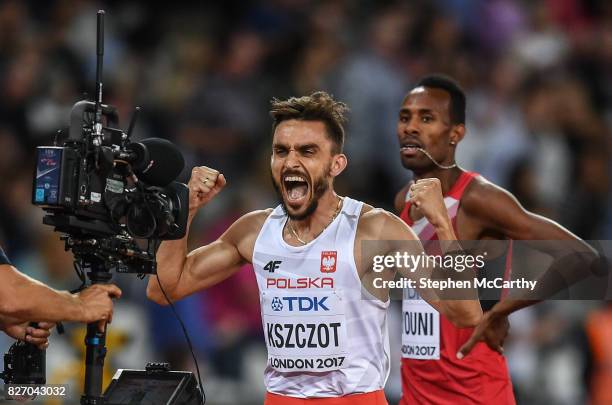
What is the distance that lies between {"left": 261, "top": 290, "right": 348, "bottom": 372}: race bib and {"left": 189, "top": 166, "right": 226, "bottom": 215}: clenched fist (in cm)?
68

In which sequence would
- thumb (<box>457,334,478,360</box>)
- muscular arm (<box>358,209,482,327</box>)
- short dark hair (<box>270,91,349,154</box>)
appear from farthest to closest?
1. thumb (<box>457,334,478,360</box>)
2. short dark hair (<box>270,91,349,154</box>)
3. muscular arm (<box>358,209,482,327</box>)

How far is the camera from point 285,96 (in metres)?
9.96

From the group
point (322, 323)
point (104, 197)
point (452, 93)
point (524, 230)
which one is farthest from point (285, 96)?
point (104, 197)

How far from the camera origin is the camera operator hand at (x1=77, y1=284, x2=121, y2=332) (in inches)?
204

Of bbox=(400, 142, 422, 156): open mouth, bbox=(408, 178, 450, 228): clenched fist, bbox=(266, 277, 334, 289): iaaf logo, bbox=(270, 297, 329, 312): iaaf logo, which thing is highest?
bbox=(400, 142, 422, 156): open mouth

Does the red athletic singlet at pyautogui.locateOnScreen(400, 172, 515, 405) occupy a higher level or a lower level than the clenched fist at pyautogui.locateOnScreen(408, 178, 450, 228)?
lower

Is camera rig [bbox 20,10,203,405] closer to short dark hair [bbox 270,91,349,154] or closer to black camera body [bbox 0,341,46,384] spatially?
black camera body [bbox 0,341,46,384]

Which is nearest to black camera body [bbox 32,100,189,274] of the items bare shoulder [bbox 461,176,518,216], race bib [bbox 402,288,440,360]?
race bib [bbox 402,288,440,360]

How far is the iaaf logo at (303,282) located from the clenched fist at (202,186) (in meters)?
0.59

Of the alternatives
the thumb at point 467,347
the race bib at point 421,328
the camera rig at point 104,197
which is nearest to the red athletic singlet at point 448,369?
the race bib at point 421,328

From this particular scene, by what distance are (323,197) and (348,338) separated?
2.23ft

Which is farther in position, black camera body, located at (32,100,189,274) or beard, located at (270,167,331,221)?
beard, located at (270,167,331,221)

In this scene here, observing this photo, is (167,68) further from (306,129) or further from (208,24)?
(306,129)

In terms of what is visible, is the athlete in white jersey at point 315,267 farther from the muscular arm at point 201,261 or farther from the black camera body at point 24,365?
the black camera body at point 24,365
